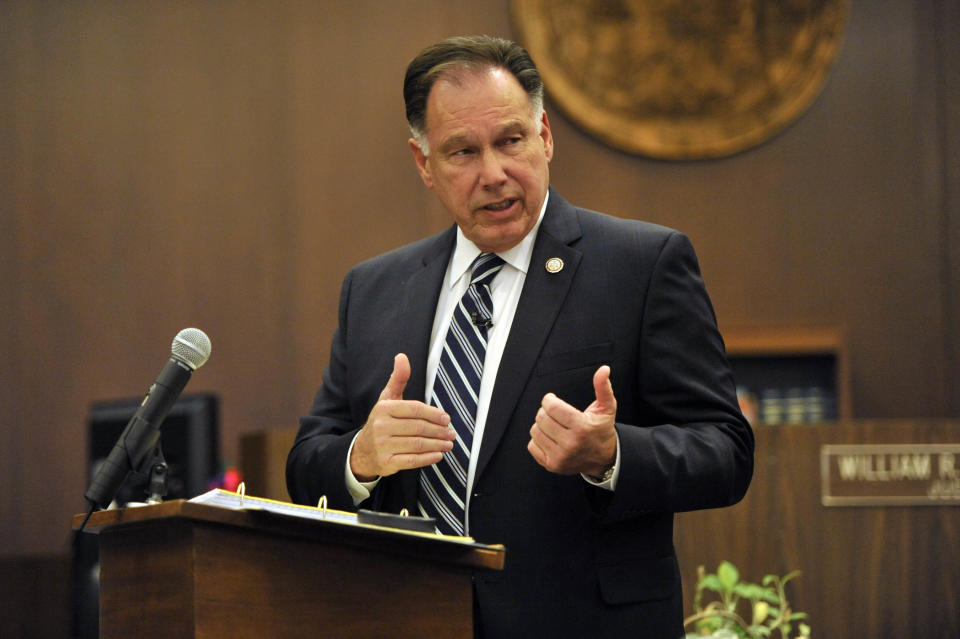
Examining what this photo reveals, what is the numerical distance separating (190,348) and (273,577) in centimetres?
36

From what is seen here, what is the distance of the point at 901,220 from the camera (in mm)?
5391

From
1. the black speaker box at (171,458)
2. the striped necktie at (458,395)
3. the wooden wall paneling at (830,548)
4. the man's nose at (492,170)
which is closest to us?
the striped necktie at (458,395)

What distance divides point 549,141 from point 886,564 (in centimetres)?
213

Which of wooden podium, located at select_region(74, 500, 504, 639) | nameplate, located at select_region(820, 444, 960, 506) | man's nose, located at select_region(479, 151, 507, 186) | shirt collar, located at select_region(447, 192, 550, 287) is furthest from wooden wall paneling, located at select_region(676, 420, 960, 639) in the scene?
wooden podium, located at select_region(74, 500, 504, 639)

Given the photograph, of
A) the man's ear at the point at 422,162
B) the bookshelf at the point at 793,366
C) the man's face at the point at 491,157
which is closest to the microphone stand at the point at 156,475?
the man's face at the point at 491,157

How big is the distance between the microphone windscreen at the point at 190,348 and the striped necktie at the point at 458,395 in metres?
0.44

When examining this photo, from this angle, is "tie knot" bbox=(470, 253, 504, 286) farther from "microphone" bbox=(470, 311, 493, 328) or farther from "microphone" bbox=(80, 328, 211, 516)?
"microphone" bbox=(80, 328, 211, 516)

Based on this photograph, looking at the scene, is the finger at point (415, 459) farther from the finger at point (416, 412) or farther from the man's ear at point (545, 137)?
the man's ear at point (545, 137)

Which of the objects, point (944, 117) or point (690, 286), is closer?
point (690, 286)

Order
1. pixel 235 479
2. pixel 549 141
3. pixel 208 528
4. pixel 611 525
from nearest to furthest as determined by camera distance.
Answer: pixel 208 528 → pixel 611 525 → pixel 549 141 → pixel 235 479

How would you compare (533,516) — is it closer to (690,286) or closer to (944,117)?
(690,286)

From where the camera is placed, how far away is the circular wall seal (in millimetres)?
5371

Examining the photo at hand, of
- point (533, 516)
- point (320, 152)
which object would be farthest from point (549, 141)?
point (320, 152)

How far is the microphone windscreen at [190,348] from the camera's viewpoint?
1493mm
